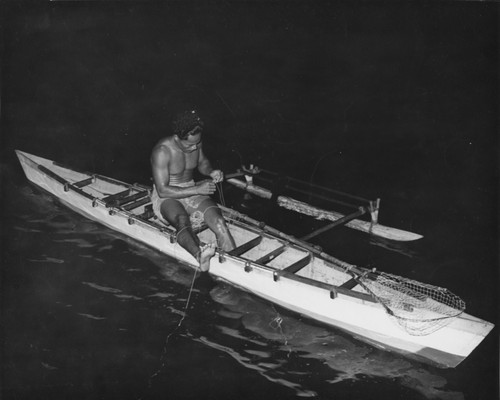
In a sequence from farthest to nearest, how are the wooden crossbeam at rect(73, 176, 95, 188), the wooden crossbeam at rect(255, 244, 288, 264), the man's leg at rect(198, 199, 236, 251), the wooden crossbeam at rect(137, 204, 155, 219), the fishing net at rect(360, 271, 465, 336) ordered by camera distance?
the wooden crossbeam at rect(73, 176, 95, 188)
the wooden crossbeam at rect(137, 204, 155, 219)
the man's leg at rect(198, 199, 236, 251)
the wooden crossbeam at rect(255, 244, 288, 264)
the fishing net at rect(360, 271, 465, 336)

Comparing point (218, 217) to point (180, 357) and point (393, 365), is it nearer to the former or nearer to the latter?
point (180, 357)

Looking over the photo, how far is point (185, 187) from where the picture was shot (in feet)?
23.9

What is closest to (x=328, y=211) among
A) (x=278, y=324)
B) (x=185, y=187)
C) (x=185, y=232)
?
(x=278, y=324)

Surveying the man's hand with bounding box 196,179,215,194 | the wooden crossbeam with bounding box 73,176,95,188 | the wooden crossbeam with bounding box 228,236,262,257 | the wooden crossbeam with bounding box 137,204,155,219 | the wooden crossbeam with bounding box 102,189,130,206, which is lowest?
the wooden crossbeam with bounding box 228,236,262,257

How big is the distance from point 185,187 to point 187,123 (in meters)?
1.14

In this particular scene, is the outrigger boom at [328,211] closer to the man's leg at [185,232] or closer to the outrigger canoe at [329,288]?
the outrigger canoe at [329,288]

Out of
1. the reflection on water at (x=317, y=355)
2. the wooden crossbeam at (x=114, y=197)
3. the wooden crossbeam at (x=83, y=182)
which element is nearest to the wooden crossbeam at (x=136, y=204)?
the wooden crossbeam at (x=114, y=197)

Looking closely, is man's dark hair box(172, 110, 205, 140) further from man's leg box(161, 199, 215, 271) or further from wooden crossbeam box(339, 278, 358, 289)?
wooden crossbeam box(339, 278, 358, 289)

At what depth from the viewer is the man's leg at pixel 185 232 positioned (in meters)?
6.52

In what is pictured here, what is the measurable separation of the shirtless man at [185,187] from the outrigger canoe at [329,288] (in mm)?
333

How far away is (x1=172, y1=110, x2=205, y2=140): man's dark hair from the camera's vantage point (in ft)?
22.2

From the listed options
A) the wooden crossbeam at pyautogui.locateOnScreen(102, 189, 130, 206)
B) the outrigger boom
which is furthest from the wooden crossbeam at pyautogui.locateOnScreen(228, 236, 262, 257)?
the wooden crossbeam at pyautogui.locateOnScreen(102, 189, 130, 206)

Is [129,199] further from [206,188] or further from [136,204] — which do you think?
[206,188]

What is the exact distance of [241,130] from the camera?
17.5m
